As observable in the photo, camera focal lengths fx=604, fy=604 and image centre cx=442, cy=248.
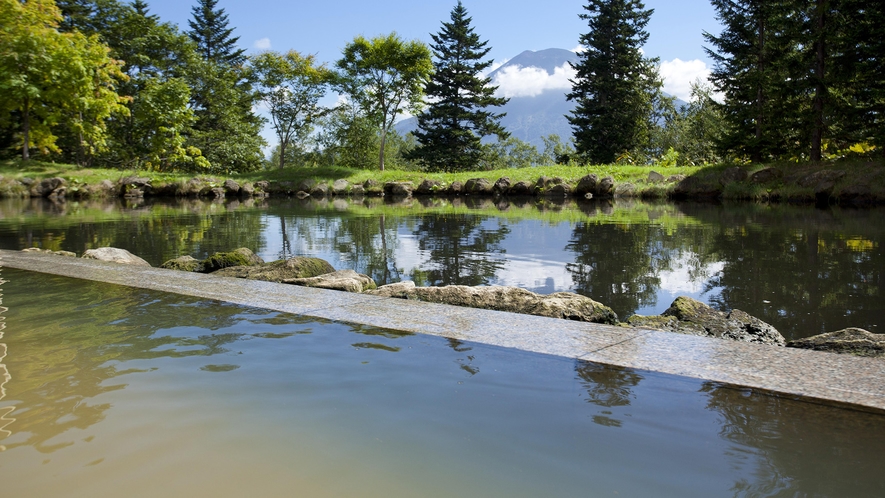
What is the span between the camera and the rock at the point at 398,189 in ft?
109

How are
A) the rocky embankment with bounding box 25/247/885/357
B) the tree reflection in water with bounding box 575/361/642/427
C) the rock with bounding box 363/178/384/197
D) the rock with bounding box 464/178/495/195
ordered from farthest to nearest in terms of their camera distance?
the rock with bounding box 363/178/384/197, the rock with bounding box 464/178/495/195, the rocky embankment with bounding box 25/247/885/357, the tree reflection in water with bounding box 575/361/642/427

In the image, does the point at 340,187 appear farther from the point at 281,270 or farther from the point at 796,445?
the point at 796,445

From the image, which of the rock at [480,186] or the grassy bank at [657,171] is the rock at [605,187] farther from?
the rock at [480,186]

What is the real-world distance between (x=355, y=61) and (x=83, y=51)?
1473 cm

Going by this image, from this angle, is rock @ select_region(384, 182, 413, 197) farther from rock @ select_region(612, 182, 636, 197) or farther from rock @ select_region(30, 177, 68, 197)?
rock @ select_region(30, 177, 68, 197)

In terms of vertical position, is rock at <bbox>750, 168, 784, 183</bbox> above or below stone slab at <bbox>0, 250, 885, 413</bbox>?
above

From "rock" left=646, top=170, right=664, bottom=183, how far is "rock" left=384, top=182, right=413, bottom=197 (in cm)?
1226

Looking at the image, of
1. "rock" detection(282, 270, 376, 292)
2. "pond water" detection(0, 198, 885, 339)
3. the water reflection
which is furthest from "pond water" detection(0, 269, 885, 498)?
"pond water" detection(0, 198, 885, 339)

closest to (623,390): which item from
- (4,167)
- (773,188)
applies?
(773,188)

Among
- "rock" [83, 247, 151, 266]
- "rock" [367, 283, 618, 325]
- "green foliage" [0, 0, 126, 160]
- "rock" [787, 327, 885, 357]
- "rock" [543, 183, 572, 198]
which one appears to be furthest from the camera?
"rock" [543, 183, 572, 198]

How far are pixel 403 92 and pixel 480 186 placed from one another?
399 inches

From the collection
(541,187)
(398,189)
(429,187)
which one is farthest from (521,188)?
(398,189)

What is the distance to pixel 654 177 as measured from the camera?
2822 cm

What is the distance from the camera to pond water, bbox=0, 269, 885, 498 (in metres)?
2.13
